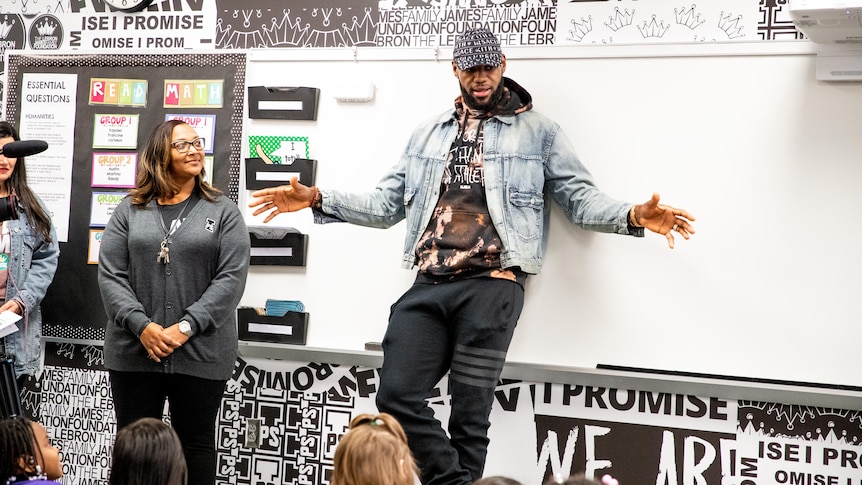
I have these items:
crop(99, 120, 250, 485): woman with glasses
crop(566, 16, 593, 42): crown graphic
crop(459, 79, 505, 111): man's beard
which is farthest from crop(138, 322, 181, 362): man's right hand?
crop(566, 16, 593, 42): crown graphic

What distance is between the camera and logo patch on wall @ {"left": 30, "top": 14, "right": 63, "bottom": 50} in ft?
12.7

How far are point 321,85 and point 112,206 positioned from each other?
1.00 meters

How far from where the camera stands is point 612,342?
3150 mm

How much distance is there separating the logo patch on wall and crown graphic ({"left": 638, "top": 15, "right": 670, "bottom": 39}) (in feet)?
7.70

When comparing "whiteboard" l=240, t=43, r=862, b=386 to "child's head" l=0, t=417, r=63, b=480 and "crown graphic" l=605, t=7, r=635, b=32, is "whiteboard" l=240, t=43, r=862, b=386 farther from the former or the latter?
"child's head" l=0, t=417, r=63, b=480

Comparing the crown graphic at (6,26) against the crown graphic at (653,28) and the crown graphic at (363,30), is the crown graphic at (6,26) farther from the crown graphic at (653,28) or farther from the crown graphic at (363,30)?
the crown graphic at (653,28)

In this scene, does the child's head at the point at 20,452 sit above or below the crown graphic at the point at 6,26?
below

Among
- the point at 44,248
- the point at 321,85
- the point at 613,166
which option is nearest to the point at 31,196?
the point at 44,248

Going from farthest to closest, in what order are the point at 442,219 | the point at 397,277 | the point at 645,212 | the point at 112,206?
1. the point at 112,206
2. the point at 397,277
3. the point at 442,219
4. the point at 645,212

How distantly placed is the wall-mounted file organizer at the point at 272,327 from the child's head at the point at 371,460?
1397 mm

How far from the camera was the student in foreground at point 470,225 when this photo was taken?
114 inches

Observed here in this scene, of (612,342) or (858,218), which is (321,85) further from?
(858,218)

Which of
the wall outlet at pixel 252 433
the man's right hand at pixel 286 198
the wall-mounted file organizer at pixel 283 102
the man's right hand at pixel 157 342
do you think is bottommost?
the wall outlet at pixel 252 433

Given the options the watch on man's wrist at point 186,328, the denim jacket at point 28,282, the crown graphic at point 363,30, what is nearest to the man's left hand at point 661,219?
the crown graphic at point 363,30
